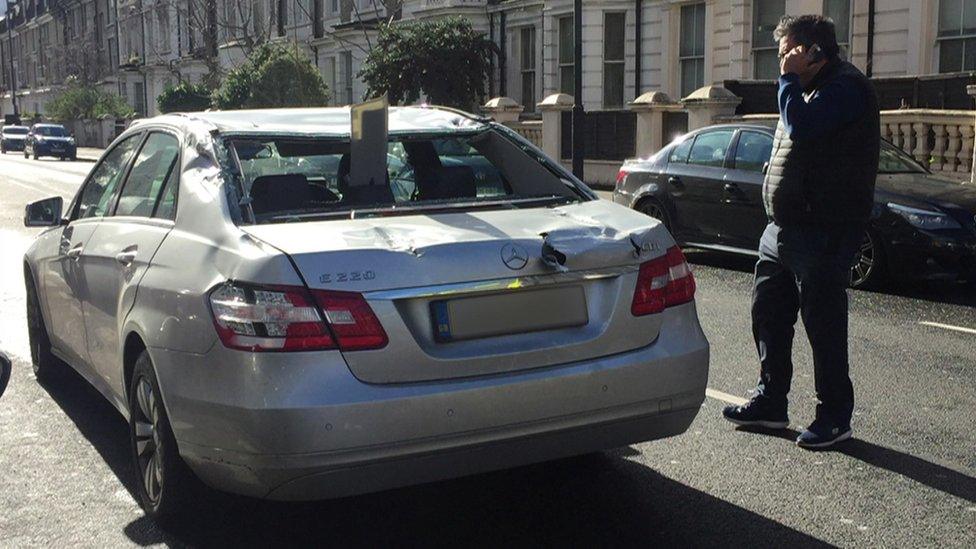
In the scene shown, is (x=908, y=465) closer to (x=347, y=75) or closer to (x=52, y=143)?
(x=347, y=75)

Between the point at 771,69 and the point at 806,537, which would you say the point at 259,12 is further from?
the point at 806,537

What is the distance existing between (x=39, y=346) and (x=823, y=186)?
4.42 metres

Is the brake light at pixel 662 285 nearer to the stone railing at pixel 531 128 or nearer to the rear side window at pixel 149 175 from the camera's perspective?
the rear side window at pixel 149 175

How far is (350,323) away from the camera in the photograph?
3.65m

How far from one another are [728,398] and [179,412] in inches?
133

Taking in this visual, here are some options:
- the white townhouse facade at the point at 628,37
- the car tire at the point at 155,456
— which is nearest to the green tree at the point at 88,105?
the white townhouse facade at the point at 628,37

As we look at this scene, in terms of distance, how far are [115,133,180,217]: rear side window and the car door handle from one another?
193mm

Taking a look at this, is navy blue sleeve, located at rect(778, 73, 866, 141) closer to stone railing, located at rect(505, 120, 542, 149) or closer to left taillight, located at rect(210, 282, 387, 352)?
left taillight, located at rect(210, 282, 387, 352)

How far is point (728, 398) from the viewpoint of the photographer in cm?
633

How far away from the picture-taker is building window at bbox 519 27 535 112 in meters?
32.5

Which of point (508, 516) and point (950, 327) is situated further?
point (950, 327)

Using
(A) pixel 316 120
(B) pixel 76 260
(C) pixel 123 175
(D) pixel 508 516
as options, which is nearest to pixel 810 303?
(D) pixel 508 516

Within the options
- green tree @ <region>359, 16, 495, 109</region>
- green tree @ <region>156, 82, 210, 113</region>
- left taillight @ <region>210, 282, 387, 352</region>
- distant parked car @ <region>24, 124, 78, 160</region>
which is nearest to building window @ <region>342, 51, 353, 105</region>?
green tree @ <region>156, 82, 210, 113</region>

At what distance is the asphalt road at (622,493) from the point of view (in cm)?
424
